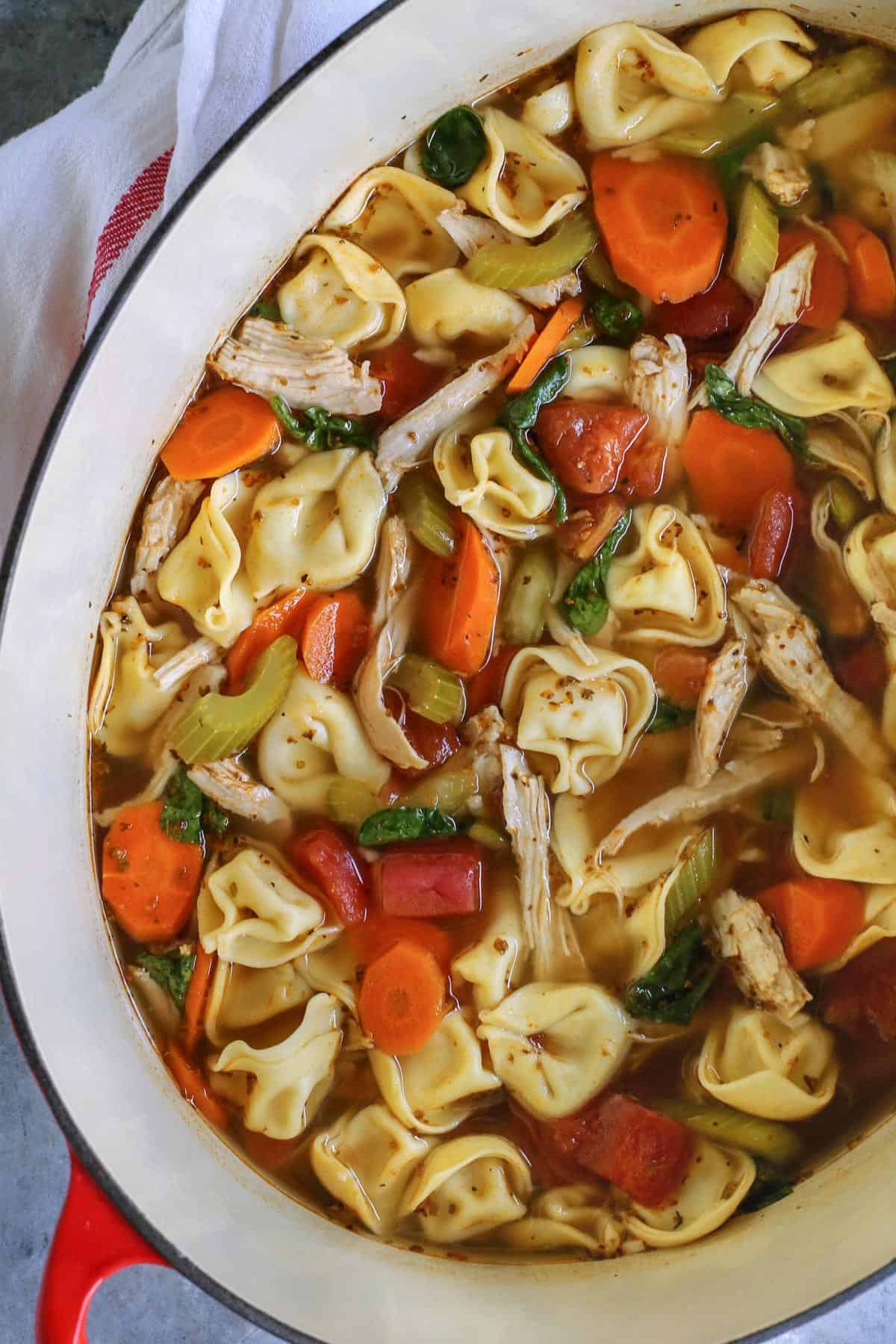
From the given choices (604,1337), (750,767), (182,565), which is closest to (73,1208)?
(604,1337)

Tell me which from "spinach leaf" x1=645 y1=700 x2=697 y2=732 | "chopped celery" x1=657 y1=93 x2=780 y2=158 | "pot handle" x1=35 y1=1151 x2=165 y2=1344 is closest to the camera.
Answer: "pot handle" x1=35 y1=1151 x2=165 y2=1344

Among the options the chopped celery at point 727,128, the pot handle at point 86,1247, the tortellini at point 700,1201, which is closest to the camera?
the pot handle at point 86,1247

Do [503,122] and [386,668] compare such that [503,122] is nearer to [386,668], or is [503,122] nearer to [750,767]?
[386,668]

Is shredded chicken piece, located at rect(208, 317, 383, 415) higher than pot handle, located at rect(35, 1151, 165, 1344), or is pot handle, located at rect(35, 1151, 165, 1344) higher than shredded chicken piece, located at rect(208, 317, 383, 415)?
shredded chicken piece, located at rect(208, 317, 383, 415)

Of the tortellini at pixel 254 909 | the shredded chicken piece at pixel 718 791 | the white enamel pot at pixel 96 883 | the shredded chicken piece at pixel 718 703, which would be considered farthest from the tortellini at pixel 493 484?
the tortellini at pixel 254 909

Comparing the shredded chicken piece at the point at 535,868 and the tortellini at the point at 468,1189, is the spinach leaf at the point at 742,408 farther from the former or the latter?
the tortellini at the point at 468,1189

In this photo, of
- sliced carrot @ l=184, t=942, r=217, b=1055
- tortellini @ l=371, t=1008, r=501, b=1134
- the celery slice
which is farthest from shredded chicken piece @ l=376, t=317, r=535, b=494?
tortellini @ l=371, t=1008, r=501, b=1134

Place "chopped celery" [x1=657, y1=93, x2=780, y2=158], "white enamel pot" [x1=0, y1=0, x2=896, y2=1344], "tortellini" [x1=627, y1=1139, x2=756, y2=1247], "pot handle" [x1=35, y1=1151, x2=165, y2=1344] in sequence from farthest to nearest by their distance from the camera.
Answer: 1. "chopped celery" [x1=657, y1=93, x2=780, y2=158]
2. "tortellini" [x1=627, y1=1139, x2=756, y2=1247]
3. "white enamel pot" [x1=0, y1=0, x2=896, y2=1344]
4. "pot handle" [x1=35, y1=1151, x2=165, y2=1344]

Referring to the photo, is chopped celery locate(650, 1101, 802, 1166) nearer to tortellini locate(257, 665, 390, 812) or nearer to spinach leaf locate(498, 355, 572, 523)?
tortellini locate(257, 665, 390, 812)
